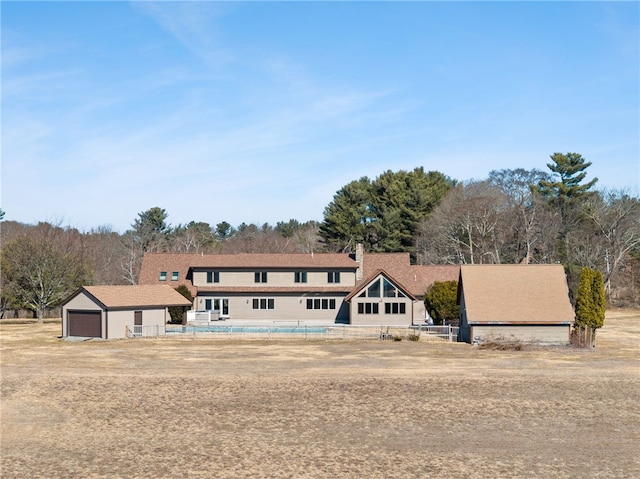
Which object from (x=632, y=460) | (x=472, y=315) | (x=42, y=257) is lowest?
(x=632, y=460)

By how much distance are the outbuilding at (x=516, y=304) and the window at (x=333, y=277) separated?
1650cm

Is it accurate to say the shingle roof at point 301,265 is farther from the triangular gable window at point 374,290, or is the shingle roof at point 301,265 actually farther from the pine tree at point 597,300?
the pine tree at point 597,300

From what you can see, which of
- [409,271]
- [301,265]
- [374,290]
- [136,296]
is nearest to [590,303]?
[374,290]

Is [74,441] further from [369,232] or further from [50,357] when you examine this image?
[369,232]

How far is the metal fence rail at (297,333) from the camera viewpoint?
171ft

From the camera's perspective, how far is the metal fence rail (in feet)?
171

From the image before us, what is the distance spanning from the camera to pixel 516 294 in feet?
172

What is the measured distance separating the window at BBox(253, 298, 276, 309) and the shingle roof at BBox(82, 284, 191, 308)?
30.0 feet

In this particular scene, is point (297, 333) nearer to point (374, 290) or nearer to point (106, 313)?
point (374, 290)

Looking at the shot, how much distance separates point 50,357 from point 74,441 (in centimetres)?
1982

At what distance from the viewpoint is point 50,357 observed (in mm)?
42031

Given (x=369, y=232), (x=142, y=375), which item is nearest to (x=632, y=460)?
(x=142, y=375)

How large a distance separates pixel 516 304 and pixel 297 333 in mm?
16991

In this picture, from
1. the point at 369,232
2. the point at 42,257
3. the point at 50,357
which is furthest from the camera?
the point at 369,232
